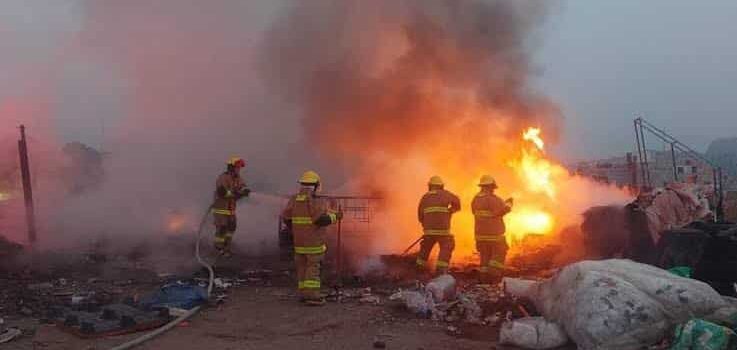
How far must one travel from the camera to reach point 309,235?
306 inches

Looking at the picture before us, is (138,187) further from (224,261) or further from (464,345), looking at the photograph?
(464,345)

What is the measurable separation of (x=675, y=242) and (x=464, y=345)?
112 inches

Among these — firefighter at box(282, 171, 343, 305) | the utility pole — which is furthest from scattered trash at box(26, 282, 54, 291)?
firefighter at box(282, 171, 343, 305)

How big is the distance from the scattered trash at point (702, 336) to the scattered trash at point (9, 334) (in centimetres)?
563

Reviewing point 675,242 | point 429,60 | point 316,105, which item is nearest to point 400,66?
point 429,60

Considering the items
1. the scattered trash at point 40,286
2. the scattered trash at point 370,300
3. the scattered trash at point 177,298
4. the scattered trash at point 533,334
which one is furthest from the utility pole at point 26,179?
the scattered trash at point 533,334

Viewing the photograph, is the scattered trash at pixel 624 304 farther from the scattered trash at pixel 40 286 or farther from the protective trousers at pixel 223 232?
the scattered trash at pixel 40 286

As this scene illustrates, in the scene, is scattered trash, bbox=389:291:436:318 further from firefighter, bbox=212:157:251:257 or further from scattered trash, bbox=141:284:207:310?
firefighter, bbox=212:157:251:257

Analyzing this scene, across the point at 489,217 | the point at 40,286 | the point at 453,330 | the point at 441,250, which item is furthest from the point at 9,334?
the point at 489,217

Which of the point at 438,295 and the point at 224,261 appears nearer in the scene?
the point at 438,295

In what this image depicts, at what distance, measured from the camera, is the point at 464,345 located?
585cm

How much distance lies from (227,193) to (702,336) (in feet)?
23.9

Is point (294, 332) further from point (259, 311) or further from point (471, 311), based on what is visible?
point (471, 311)

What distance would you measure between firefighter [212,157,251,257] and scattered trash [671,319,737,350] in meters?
7.12
